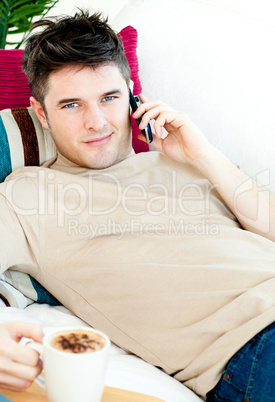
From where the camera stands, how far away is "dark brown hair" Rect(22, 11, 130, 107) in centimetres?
118

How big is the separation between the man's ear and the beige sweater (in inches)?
7.4

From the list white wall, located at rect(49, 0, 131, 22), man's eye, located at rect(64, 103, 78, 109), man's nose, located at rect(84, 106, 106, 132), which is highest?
white wall, located at rect(49, 0, 131, 22)

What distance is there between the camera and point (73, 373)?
51 cm

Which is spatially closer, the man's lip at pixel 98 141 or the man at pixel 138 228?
the man at pixel 138 228

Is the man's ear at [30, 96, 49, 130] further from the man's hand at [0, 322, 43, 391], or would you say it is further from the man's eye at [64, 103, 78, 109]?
the man's hand at [0, 322, 43, 391]

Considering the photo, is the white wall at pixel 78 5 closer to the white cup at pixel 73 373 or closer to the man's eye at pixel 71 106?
the man's eye at pixel 71 106

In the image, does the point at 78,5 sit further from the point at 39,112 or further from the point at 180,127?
the point at 180,127

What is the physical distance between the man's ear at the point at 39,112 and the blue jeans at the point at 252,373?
2.57 ft

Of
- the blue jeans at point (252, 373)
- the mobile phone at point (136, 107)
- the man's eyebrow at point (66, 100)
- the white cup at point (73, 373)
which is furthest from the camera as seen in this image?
the mobile phone at point (136, 107)

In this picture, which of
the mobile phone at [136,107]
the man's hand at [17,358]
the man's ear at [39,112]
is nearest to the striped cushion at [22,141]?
the man's ear at [39,112]

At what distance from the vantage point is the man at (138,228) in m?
0.94

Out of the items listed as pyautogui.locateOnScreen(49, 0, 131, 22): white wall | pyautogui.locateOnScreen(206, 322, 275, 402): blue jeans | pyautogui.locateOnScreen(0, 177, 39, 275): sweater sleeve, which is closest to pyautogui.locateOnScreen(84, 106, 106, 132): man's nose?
pyautogui.locateOnScreen(0, 177, 39, 275): sweater sleeve

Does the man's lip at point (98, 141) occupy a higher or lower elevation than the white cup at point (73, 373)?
higher

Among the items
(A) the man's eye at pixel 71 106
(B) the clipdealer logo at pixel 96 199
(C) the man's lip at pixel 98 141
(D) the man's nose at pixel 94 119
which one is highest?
(A) the man's eye at pixel 71 106
